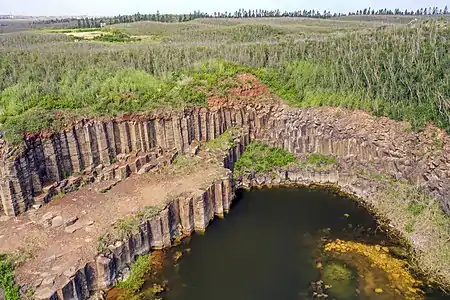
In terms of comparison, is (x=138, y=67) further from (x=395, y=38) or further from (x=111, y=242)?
(x=395, y=38)

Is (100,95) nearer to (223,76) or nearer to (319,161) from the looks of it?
(223,76)

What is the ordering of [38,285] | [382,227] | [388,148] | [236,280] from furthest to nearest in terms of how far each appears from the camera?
[388,148] < [382,227] < [236,280] < [38,285]

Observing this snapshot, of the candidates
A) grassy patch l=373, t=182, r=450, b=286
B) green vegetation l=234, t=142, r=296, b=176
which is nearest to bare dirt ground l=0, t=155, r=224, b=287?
green vegetation l=234, t=142, r=296, b=176

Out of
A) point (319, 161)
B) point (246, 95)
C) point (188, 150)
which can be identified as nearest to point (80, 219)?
point (188, 150)

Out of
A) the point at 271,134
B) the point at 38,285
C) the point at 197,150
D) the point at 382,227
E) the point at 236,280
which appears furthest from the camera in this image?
the point at 271,134

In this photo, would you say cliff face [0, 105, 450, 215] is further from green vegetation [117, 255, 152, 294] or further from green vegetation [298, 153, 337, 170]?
green vegetation [117, 255, 152, 294]

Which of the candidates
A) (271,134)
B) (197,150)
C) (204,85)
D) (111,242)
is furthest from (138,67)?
(111,242)

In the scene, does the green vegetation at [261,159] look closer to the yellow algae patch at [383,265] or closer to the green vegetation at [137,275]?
the yellow algae patch at [383,265]
